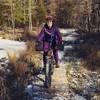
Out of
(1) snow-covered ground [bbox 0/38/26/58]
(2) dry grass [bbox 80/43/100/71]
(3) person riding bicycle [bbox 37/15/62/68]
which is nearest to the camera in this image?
(3) person riding bicycle [bbox 37/15/62/68]

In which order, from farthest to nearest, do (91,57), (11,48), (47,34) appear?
1. (11,48)
2. (91,57)
3. (47,34)

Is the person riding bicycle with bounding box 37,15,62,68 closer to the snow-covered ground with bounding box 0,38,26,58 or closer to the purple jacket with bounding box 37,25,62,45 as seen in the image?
the purple jacket with bounding box 37,25,62,45

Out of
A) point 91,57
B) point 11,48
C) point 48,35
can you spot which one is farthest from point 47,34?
point 11,48

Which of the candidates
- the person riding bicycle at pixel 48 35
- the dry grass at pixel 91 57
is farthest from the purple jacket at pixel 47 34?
the dry grass at pixel 91 57

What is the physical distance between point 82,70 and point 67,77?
1201mm

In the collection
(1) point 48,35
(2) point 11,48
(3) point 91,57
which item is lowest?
(2) point 11,48

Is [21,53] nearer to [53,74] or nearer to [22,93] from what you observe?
A: [53,74]

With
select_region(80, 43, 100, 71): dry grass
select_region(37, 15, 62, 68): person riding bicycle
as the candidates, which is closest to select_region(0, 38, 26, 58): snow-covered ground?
select_region(80, 43, 100, 71): dry grass

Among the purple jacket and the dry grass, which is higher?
the purple jacket

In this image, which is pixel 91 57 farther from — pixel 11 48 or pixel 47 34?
pixel 47 34

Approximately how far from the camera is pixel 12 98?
9.38 meters

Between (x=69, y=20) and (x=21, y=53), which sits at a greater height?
(x=21, y=53)

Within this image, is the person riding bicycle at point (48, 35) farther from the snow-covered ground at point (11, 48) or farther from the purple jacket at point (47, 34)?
the snow-covered ground at point (11, 48)

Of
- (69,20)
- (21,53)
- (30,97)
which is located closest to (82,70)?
(21,53)
